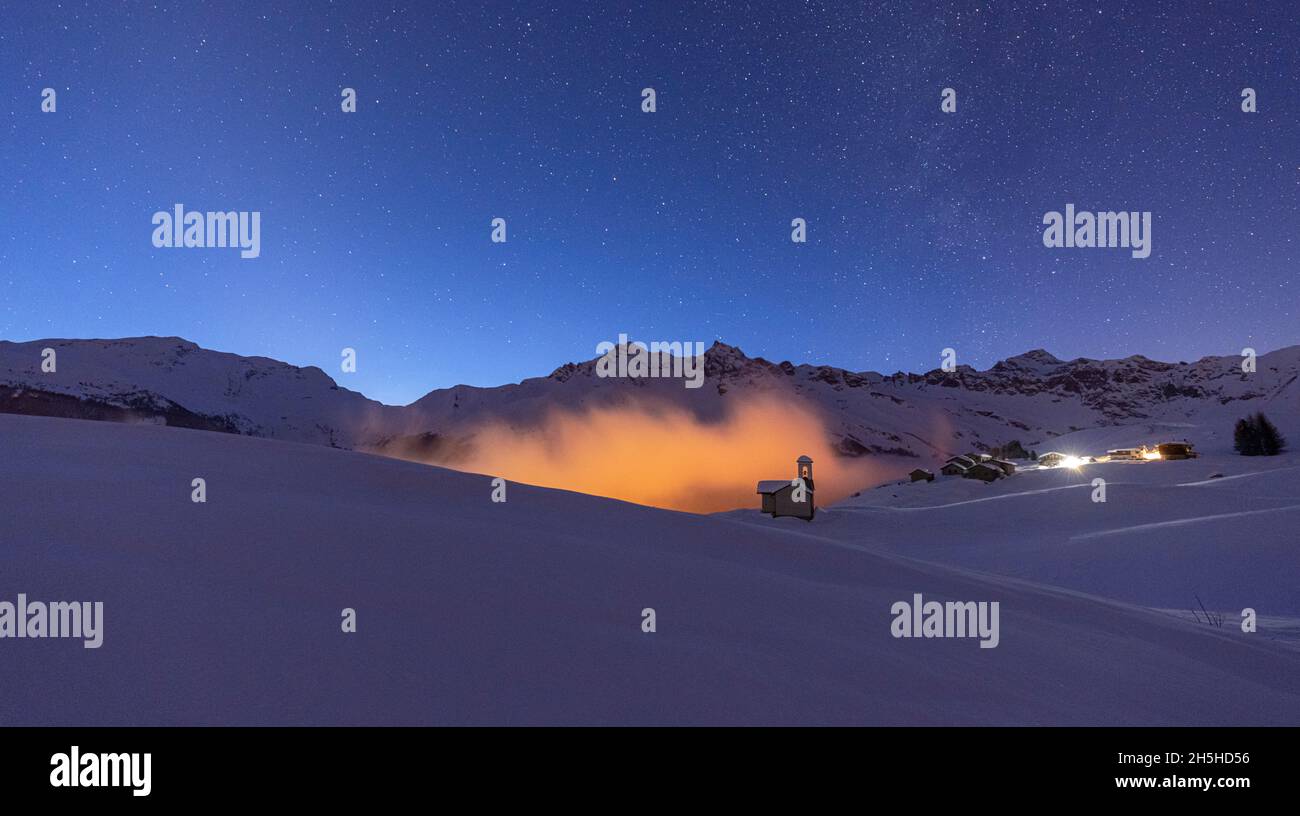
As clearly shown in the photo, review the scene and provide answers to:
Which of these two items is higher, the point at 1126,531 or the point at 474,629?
the point at 474,629

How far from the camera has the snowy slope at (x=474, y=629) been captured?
93.2 inches

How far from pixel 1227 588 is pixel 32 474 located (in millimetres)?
21893

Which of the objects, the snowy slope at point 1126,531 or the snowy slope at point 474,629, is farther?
the snowy slope at point 1126,531

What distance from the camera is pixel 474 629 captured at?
298 centimetres

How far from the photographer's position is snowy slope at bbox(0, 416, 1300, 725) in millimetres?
2367

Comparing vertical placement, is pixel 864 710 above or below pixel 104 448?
below

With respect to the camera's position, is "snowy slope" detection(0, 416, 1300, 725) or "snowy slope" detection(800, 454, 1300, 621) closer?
"snowy slope" detection(0, 416, 1300, 725)

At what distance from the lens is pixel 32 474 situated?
435 centimetres

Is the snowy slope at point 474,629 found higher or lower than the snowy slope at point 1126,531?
higher

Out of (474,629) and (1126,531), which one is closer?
(474,629)
